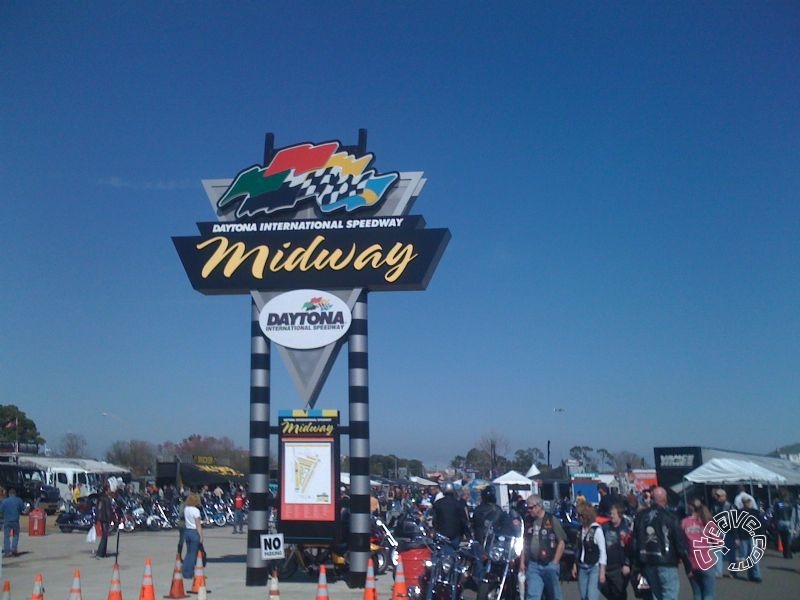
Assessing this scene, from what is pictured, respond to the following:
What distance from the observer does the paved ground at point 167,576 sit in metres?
13.1

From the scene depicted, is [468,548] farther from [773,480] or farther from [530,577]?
[773,480]

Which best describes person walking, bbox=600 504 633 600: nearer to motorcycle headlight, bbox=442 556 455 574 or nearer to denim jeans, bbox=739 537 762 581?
motorcycle headlight, bbox=442 556 455 574

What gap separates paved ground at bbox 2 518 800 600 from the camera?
43.1ft

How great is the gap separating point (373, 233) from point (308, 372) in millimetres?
3018

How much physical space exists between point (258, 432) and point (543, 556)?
6.96 m

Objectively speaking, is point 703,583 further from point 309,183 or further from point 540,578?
point 309,183

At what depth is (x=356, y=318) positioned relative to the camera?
1537 centimetres

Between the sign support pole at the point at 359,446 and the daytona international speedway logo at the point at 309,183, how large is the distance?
2170 millimetres

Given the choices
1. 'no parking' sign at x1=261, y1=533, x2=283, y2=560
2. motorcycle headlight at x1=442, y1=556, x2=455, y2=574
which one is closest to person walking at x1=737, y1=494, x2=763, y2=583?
motorcycle headlight at x1=442, y1=556, x2=455, y2=574

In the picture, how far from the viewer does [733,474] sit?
2344cm

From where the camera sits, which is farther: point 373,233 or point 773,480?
point 773,480

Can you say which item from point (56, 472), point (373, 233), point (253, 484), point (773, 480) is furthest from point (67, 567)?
point (56, 472)

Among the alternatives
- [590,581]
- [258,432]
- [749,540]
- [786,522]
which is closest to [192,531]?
[258,432]

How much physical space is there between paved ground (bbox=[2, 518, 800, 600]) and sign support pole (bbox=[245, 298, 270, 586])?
1.26 meters
